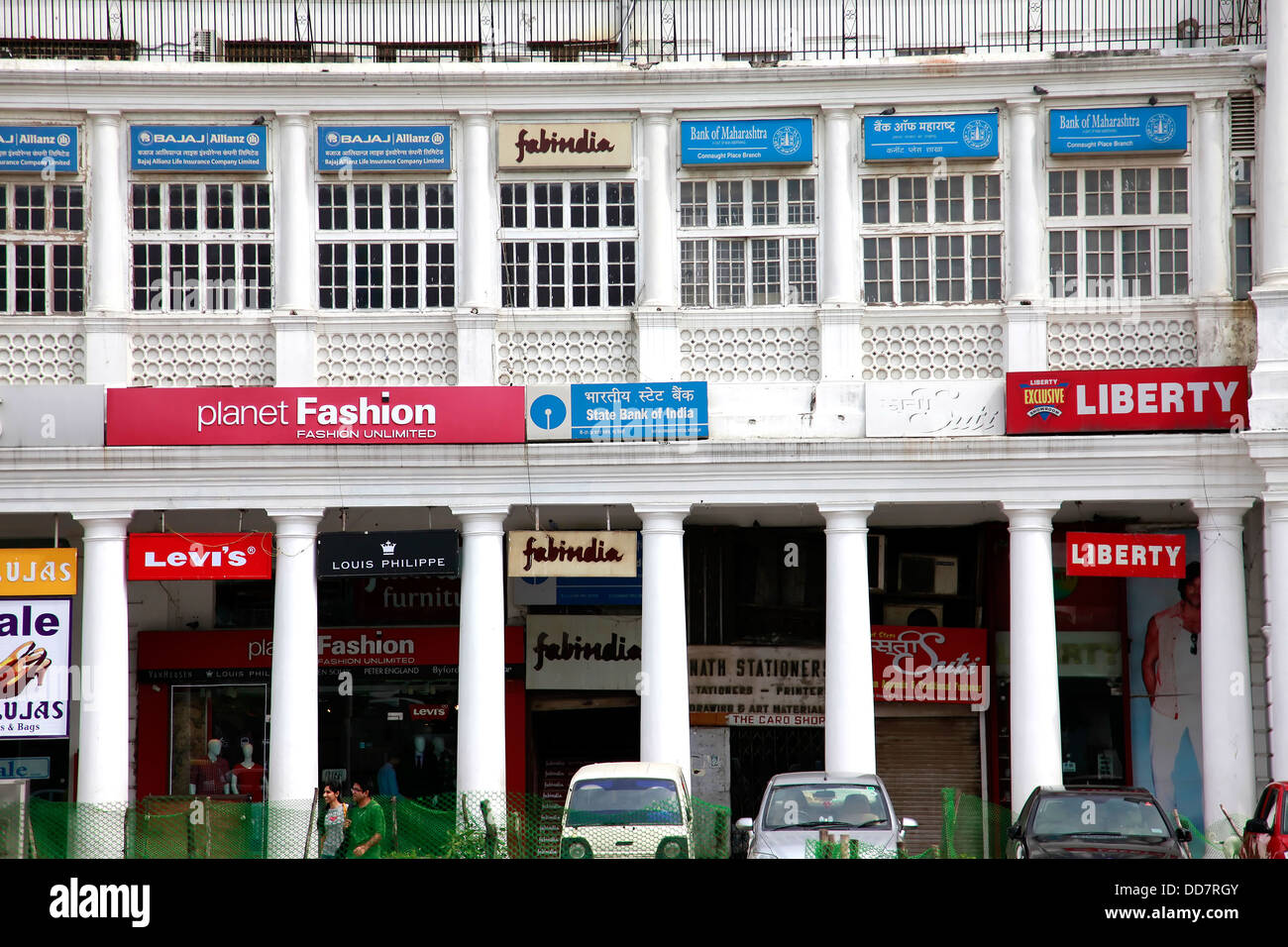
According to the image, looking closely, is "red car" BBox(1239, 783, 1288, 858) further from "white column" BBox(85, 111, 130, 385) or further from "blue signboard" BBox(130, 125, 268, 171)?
"white column" BBox(85, 111, 130, 385)

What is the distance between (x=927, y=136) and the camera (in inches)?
977

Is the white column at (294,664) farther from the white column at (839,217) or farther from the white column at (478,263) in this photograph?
the white column at (839,217)

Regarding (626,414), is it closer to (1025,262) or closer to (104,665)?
(1025,262)

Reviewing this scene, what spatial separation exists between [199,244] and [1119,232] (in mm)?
14198

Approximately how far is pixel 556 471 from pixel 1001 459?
6.61m

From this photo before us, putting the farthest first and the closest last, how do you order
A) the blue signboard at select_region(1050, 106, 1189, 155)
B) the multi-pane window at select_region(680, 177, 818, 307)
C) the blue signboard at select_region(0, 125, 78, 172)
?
the multi-pane window at select_region(680, 177, 818, 307) < the blue signboard at select_region(0, 125, 78, 172) < the blue signboard at select_region(1050, 106, 1189, 155)

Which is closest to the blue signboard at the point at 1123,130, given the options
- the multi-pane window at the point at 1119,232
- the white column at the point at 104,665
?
the multi-pane window at the point at 1119,232

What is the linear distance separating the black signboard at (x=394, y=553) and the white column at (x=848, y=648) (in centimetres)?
565

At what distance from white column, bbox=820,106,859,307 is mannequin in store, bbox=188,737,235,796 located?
12923 millimetres

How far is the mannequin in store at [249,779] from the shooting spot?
27.8 m

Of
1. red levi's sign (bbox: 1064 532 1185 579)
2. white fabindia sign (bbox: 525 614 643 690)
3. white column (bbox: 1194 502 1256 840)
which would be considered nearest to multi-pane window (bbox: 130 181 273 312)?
white fabindia sign (bbox: 525 614 643 690)

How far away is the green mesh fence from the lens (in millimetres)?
18938

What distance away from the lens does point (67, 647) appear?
24312mm
